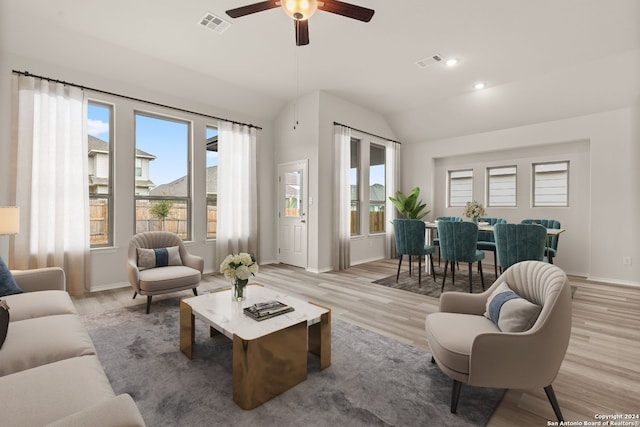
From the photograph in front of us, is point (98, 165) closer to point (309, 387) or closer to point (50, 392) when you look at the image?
point (50, 392)

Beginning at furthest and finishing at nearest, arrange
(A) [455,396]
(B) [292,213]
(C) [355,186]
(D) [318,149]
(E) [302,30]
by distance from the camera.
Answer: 1. (C) [355,186]
2. (B) [292,213]
3. (D) [318,149]
4. (E) [302,30]
5. (A) [455,396]

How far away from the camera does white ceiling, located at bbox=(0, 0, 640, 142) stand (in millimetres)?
3084

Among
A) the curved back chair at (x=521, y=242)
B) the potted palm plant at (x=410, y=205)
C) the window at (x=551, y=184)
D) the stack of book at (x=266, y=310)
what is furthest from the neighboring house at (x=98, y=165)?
the window at (x=551, y=184)

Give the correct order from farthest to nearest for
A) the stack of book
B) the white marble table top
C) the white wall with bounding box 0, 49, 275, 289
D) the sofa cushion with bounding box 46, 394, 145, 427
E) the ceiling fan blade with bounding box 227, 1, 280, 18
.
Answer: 1. the white wall with bounding box 0, 49, 275, 289
2. the ceiling fan blade with bounding box 227, 1, 280, 18
3. the stack of book
4. the white marble table top
5. the sofa cushion with bounding box 46, 394, 145, 427

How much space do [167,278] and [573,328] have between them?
13.3 ft

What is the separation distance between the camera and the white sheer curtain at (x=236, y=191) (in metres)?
5.14

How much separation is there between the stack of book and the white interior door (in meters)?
3.23

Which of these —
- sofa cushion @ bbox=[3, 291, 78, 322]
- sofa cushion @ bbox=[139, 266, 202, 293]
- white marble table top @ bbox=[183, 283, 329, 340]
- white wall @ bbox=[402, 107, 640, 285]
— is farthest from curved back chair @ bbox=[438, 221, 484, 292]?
sofa cushion @ bbox=[3, 291, 78, 322]

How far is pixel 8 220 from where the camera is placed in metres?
2.65

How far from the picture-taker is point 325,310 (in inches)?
87.3

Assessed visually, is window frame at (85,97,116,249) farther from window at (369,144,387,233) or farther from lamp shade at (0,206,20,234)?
window at (369,144,387,233)

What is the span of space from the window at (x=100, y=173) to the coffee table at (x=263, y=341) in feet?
8.79

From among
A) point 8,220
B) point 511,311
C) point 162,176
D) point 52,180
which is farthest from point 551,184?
point 52,180

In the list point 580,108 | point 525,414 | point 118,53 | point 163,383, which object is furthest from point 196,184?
point 580,108
